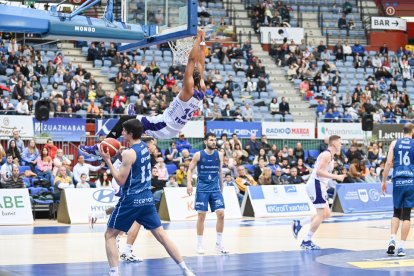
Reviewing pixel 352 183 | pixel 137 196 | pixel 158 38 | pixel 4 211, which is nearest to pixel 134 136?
pixel 137 196

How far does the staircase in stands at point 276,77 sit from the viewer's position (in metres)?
32.4

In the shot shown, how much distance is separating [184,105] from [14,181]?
33.7ft

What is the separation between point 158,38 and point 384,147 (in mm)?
18284

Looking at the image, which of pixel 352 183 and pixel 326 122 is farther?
pixel 326 122

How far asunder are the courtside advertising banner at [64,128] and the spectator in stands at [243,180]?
4882 mm

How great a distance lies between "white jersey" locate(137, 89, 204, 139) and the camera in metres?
11.7

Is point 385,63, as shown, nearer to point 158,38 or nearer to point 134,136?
point 158,38

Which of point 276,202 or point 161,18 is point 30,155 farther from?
point 161,18

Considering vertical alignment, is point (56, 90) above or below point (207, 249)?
above

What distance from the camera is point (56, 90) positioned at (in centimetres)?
2612

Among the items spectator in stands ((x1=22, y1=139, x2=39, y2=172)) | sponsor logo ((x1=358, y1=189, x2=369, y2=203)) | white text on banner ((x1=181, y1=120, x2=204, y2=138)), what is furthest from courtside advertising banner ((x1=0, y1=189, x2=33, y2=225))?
sponsor logo ((x1=358, y1=189, x2=369, y2=203))

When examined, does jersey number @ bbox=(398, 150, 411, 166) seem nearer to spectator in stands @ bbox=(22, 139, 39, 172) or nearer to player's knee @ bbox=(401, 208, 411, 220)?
player's knee @ bbox=(401, 208, 411, 220)

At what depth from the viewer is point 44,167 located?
2189cm

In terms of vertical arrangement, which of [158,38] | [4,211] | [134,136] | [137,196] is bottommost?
[4,211]
